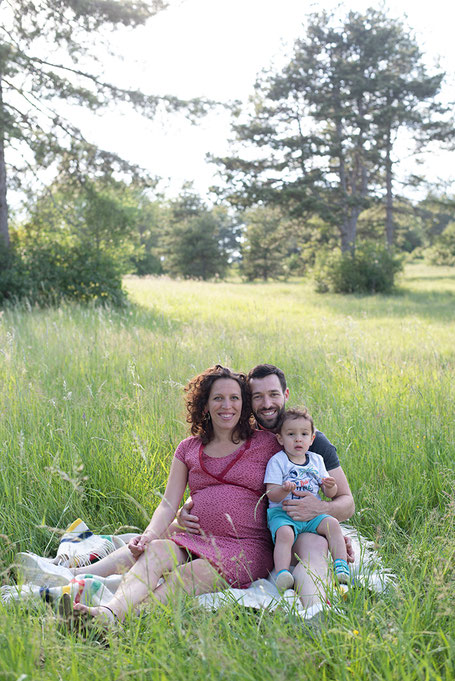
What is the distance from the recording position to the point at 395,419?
4.47m

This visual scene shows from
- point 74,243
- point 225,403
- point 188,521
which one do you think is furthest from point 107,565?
point 74,243

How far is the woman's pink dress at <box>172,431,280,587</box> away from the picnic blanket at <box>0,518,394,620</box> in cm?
13

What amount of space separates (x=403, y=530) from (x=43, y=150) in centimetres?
1257

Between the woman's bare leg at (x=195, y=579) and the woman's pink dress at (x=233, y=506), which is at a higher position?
the woman's pink dress at (x=233, y=506)

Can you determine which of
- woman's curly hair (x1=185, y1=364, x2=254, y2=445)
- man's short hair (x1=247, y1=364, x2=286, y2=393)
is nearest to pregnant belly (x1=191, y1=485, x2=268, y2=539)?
woman's curly hair (x1=185, y1=364, x2=254, y2=445)

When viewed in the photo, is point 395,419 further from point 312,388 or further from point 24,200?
point 24,200

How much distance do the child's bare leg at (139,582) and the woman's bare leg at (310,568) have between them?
22.8 inches

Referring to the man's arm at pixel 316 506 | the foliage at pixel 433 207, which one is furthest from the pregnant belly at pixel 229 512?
the foliage at pixel 433 207

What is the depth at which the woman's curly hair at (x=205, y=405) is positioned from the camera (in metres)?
3.17

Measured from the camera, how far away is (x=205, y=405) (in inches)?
127

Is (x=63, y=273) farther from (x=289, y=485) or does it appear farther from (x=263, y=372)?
(x=289, y=485)

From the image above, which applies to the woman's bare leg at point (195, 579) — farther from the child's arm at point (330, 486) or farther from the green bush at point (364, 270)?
the green bush at point (364, 270)

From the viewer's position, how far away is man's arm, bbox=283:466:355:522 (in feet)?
9.32

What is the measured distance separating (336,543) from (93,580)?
119 cm
